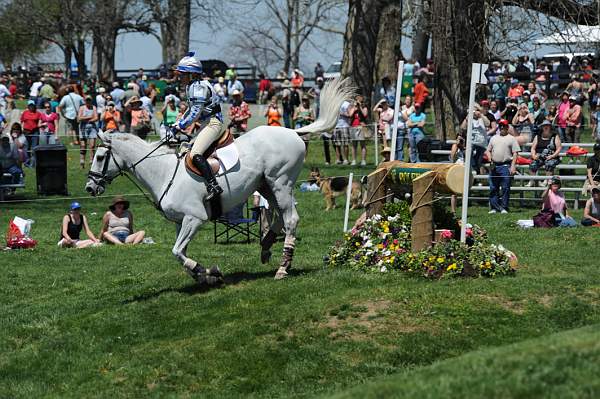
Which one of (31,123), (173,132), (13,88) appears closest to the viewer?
(173,132)

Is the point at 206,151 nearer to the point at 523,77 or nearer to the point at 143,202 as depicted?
the point at 143,202

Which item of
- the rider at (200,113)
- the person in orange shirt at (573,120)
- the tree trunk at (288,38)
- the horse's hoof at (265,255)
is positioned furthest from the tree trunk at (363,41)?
the tree trunk at (288,38)

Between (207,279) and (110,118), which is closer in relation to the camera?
(207,279)

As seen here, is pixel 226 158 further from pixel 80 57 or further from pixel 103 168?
pixel 80 57

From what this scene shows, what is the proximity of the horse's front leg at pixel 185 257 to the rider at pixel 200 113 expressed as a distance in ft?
1.38

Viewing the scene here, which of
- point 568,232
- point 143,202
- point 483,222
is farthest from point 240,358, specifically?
point 143,202

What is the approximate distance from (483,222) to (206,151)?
9.21m

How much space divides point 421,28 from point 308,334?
2186 cm

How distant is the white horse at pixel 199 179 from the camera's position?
15406mm

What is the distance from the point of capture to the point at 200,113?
1520 centimetres

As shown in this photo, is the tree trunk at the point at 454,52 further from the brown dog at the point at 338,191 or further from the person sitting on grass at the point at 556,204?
the person sitting on grass at the point at 556,204

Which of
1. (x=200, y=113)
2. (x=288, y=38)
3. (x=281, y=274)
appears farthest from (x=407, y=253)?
(x=288, y=38)

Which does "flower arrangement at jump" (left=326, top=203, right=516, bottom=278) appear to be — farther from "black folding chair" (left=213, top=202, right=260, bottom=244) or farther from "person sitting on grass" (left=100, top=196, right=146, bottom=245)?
"person sitting on grass" (left=100, top=196, right=146, bottom=245)

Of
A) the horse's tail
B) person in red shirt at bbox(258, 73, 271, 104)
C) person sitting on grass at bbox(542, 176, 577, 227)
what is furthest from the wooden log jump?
person in red shirt at bbox(258, 73, 271, 104)
